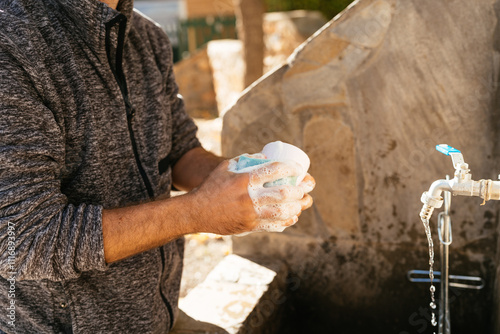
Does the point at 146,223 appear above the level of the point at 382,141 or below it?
below

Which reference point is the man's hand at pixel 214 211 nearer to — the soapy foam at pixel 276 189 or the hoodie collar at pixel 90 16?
the soapy foam at pixel 276 189

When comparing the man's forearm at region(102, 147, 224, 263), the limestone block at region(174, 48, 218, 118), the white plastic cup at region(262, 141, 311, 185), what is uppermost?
the limestone block at region(174, 48, 218, 118)

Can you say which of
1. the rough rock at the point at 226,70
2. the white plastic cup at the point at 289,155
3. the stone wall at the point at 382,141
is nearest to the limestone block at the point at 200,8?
the rough rock at the point at 226,70

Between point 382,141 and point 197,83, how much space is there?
7520 mm

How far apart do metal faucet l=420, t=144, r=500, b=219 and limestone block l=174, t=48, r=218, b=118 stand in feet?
25.5

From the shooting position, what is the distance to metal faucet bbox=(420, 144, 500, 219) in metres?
1.47

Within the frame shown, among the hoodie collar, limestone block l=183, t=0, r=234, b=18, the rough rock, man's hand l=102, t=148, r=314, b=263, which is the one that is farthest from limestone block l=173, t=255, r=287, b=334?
limestone block l=183, t=0, r=234, b=18

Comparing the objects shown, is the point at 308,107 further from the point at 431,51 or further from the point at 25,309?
the point at 25,309

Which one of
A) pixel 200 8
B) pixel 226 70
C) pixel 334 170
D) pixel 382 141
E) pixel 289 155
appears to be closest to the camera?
pixel 289 155

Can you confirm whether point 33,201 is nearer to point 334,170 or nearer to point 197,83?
point 334,170

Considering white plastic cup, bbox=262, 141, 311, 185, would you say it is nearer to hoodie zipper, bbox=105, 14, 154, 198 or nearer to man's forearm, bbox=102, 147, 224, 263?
man's forearm, bbox=102, 147, 224, 263

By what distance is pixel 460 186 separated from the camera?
149cm

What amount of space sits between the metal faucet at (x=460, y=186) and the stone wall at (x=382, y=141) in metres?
0.65

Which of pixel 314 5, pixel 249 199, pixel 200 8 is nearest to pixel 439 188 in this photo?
pixel 249 199
